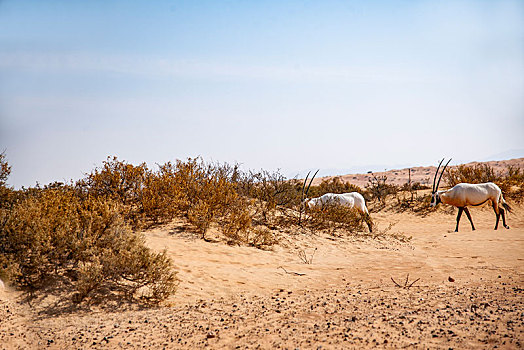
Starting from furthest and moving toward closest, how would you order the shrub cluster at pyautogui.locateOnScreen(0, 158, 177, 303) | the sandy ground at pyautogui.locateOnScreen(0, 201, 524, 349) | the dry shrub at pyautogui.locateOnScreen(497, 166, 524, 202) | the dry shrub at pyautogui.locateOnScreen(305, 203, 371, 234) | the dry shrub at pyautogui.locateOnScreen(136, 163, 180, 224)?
the dry shrub at pyautogui.locateOnScreen(497, 166, 524, 202), the dry shrub at pyautogui.locateOnScreen(305, 203, 371, 234), the dry shrub at pyautogui.locateOnScreen(136, 163, 180, 224), the shrub cluster at pyautogui.locateOnScreen(0, 158, 177, 303), the sandy ground at pyautogui.locateOnScreen(0, 201, 524, 349)

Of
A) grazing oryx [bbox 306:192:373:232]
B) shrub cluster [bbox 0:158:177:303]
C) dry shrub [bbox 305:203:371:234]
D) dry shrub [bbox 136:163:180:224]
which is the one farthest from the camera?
grazing oryx [bbox 306:192:373:232]

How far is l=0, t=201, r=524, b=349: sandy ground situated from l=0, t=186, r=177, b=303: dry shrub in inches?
13.3

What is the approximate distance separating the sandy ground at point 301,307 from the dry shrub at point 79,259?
338 mm

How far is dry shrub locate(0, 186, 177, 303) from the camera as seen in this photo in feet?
17.6

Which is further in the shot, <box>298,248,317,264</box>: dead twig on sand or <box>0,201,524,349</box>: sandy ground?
<box>298,248,317,264</box>: dead twig on sand

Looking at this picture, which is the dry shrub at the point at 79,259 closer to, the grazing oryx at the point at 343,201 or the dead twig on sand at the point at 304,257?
the dead twig on sand at the point at 304,257

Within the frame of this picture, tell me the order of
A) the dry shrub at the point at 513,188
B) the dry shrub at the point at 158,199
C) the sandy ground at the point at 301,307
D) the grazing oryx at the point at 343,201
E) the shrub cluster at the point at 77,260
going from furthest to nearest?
the dry shrub at the point at 513,188
the grazing oryx at the point at 343,201
the dry shrub at the point at 158,199
the shrub cluster at the point at 77,260
the sandy ground at the point at 301,307

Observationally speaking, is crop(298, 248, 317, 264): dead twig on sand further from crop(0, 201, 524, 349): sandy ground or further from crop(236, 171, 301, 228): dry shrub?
crop(236, 171, 301, 228): dry shrub

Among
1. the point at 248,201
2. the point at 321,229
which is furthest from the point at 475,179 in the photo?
the point at 248,201

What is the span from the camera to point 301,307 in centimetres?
525

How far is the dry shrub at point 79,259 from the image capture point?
17.6ft

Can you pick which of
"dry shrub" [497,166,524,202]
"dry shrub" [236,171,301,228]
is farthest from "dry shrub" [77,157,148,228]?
"dry shrub" [497,166,524,202]

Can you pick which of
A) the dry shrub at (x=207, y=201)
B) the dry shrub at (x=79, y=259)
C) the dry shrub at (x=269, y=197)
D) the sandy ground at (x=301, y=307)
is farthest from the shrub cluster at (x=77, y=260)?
the dry shrub at (x=269, y=197)

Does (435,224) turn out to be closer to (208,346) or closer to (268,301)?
(268,301)
